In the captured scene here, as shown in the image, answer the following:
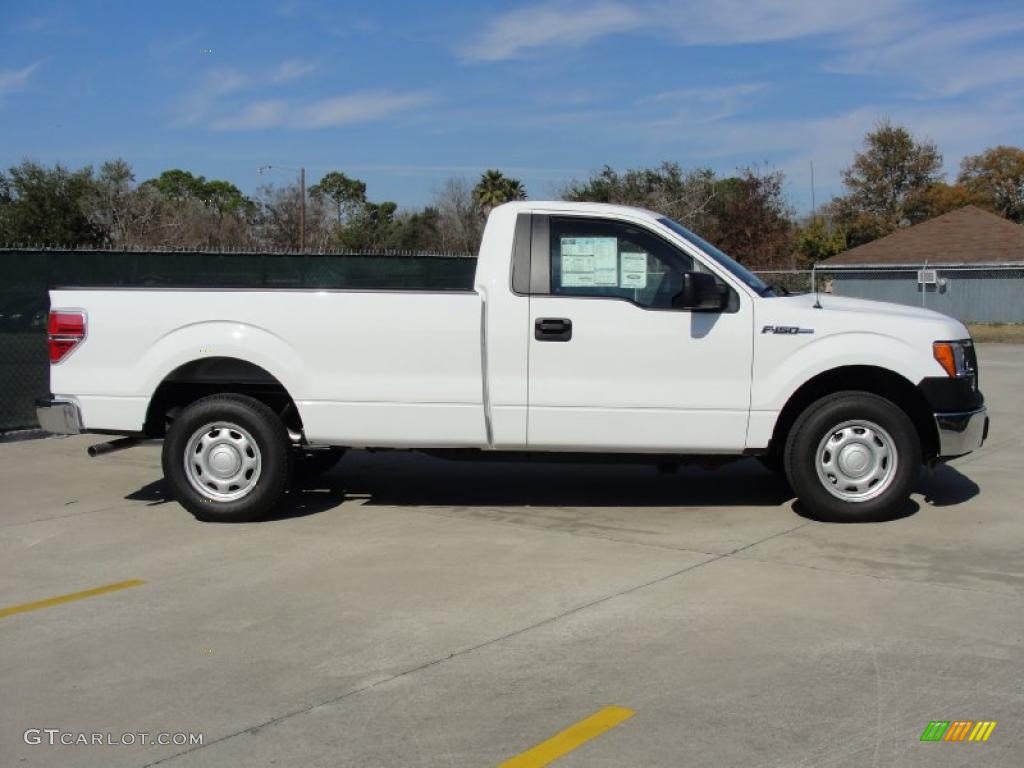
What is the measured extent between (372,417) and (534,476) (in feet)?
7.28

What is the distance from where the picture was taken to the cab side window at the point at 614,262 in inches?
286

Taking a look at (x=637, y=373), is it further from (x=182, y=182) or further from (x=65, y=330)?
(x=182, y=182)

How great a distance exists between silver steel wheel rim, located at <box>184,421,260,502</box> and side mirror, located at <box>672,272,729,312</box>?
10.1 ft

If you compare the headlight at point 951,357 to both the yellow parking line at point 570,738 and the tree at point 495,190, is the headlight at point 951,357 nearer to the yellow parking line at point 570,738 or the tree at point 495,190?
the yellow parking line at point 570,738

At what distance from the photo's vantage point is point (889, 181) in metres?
60.7

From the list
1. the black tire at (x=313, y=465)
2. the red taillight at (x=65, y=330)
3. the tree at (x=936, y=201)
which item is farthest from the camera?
the tree at (x=936, y=201)

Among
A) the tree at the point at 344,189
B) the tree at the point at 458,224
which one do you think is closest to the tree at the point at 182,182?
the tree at the point at 344,189

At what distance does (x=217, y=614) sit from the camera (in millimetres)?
5535

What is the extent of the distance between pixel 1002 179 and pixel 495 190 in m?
34.5

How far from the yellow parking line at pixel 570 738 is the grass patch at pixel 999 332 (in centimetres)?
2638

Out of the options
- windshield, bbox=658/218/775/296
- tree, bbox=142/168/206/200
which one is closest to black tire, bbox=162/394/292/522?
windshield, bbox=658/218/775/296

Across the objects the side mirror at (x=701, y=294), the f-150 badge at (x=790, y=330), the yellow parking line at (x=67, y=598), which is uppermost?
the side mirror at (x=701, y=294)

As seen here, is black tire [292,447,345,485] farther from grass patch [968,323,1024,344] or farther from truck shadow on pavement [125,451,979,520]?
grass patch [968,323,1024,344]

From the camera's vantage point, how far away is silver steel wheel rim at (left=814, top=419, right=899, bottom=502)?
23.5 feet
